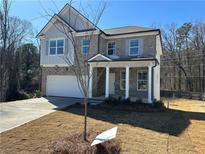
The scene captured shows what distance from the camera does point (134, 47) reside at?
813 inches

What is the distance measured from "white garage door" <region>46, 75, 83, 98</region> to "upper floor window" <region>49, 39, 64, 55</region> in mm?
2349

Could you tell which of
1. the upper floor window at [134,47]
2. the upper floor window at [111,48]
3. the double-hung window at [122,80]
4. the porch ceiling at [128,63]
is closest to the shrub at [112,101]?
the porch ceiling at [128,63]

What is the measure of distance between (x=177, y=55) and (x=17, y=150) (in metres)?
36.1

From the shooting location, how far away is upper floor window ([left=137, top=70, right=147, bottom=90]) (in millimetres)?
20572

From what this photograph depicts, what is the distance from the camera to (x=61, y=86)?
22.8 m

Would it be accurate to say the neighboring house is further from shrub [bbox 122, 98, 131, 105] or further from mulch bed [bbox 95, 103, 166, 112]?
mulch bed [bbox 95, 103, 166, 112]

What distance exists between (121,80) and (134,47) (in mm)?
3286

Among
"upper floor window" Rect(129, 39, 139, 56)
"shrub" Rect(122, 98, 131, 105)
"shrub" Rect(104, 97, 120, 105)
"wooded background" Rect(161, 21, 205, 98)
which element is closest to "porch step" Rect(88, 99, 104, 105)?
"shrub" Rect(104, 97, 120, 105)

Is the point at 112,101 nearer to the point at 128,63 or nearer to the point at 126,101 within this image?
the point at 126,101

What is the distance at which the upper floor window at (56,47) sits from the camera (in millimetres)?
22250

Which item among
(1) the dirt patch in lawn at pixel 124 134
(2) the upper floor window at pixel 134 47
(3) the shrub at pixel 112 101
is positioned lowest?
(1) the dirt patch in lawn at pixel 124 134

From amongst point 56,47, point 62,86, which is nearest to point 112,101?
point 62,86

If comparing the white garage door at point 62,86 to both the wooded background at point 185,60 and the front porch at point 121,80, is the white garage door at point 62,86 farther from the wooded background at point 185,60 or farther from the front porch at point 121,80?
the wooded background at point 185,60

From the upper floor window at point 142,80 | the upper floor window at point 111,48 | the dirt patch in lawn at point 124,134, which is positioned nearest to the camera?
the dirt patch in lawn at point 124,134
